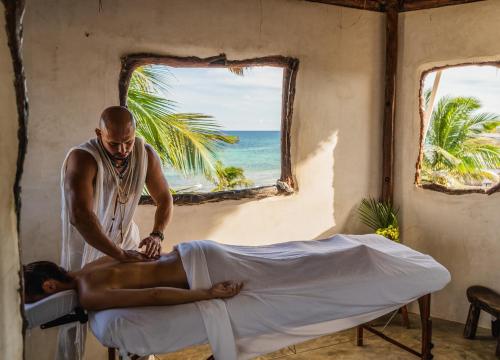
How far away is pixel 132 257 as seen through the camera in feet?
7.40

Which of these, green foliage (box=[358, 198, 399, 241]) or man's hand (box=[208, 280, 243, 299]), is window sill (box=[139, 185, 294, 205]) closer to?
green foliage (box=[358, 198, 399, 241])

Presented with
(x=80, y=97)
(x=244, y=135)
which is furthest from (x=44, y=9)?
(x=244, y=135)

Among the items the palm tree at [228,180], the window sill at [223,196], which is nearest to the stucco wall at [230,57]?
the window sill at [223,196]

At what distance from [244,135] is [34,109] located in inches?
646

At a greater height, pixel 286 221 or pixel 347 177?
pixel 347 177

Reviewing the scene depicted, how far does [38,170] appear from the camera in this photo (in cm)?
265

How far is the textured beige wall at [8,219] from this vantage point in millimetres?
751

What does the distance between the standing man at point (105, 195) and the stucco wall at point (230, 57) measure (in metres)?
0.36

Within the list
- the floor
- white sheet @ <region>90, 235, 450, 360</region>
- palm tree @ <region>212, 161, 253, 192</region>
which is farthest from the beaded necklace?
palm tree @ <region>212, 161, 253, 192</region>

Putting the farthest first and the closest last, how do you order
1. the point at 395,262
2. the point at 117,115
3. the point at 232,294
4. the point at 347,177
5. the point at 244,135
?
1. the point at 244,135
2. the point at 347,177
3. the point at 395,262
4. the point at 117,115
5. the point at 232,294

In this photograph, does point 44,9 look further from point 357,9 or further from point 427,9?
point 427,9

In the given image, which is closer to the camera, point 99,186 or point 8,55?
point 8,55

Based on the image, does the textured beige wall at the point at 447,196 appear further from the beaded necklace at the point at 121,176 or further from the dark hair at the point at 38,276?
the dark hair at the point at 38,276

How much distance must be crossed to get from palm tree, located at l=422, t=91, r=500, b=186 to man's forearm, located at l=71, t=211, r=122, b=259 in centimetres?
609
